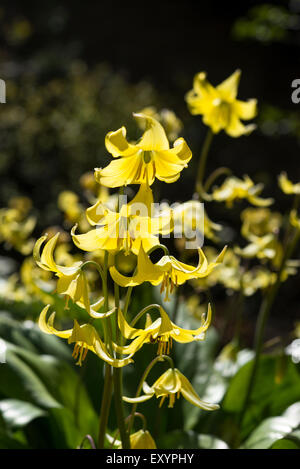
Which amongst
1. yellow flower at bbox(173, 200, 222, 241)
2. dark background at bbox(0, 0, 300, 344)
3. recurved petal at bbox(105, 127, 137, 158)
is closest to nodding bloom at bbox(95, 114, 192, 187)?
recurved petal at bbox(105, 127, 137, 158)

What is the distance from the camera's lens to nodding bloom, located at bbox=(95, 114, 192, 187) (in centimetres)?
87

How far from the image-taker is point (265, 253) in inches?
65.6

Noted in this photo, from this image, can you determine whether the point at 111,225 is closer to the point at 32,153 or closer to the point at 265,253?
the point at 265,253

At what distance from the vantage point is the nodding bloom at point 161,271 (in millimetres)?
926

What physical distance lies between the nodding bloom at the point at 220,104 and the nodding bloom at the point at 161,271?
0.80m

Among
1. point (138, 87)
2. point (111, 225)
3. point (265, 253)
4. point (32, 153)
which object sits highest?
point (111, 225)

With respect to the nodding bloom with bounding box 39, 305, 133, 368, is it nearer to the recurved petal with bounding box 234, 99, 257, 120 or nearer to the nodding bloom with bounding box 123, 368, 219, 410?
the nodding bloom with bounding box 123, 368, 219, 410

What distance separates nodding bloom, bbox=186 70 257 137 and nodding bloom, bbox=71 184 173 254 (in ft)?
2.56

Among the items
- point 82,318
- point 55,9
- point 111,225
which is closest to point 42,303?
point 82,318

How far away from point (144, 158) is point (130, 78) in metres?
7.78

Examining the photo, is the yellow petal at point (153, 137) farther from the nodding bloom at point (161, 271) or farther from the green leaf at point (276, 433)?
the green leaf at point (276, 433)

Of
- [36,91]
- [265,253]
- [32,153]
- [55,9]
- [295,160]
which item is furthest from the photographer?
[55,9]

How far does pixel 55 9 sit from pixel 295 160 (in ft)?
19.6

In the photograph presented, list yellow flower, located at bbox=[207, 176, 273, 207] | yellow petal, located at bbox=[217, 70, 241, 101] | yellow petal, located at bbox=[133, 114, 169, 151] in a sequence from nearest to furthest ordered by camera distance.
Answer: yellow petal, located at bbox=[133, 114, 169, 151] < yellow petal, located at bbox=[217, 70, 241, 101] < yellow flower, located at bbox=[207, 176, 273, 207]
